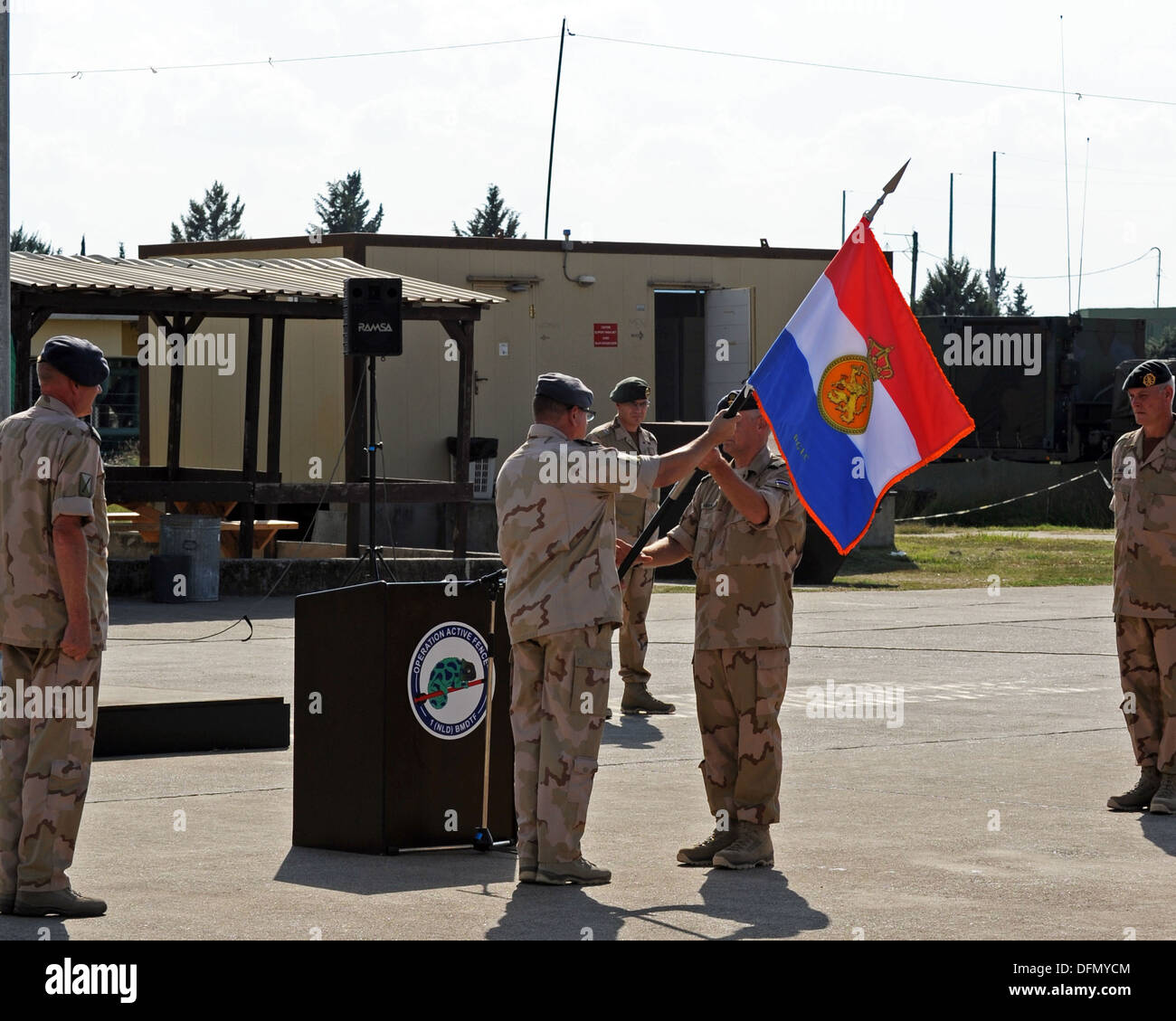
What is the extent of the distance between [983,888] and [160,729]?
4918 mm

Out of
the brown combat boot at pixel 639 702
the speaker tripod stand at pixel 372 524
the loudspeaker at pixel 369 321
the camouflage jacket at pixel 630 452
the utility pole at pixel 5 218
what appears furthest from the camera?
the loudspeaker at pixel 369 321

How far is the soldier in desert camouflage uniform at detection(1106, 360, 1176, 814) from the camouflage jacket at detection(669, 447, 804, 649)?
6.81ft

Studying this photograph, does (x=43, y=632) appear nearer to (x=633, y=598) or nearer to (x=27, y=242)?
(x=633, y=598)

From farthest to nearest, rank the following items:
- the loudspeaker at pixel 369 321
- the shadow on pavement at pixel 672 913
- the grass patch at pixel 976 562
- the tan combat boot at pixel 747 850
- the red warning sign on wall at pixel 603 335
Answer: the red warning sign on wall at pixel 603 335
the grass patch at pixel 976 562
the loudspeaker at pixel 369 321
the tan combat boot at pixel 747 850
the shadow on pavement at pixel 672 913

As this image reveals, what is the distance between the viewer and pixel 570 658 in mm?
6840

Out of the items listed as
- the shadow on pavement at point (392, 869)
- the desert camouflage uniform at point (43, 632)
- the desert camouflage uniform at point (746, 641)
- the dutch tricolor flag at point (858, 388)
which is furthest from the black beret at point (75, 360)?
the dutch tricolor flag at point (858, 388)

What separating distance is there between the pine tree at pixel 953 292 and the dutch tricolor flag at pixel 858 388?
278 feet

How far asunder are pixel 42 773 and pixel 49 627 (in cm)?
49

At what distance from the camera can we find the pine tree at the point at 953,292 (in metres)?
91.3

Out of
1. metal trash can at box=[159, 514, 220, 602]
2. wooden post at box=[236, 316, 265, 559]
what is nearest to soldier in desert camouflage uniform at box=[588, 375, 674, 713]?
metal trash can at box=[159, 514, 220, 602]

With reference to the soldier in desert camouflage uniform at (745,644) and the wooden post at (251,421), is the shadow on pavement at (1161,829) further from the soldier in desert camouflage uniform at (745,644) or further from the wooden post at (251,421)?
the wooden post at (251,421)

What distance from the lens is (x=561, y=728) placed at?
6.84 m
